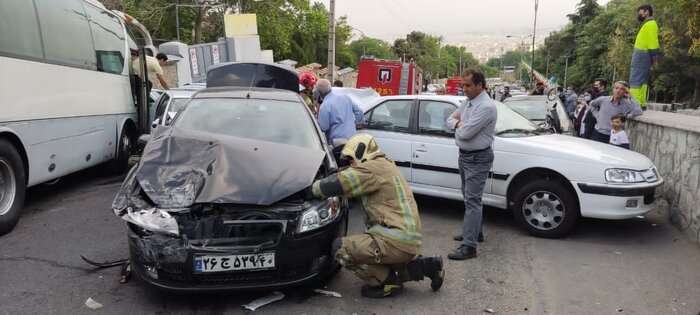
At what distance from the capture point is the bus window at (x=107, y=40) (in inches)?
285

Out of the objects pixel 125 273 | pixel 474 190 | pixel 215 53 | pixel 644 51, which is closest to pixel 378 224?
pixel 474 190

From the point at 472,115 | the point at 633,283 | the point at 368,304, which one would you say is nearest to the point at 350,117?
the point at 472,115

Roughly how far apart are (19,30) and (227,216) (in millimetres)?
3553

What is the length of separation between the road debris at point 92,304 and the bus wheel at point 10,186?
213 centimetres

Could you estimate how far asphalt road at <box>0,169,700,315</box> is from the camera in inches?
145

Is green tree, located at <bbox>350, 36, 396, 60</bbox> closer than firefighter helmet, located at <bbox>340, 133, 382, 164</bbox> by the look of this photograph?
No

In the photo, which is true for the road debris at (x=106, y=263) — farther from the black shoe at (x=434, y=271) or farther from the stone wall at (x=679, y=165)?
the stone wall at (x=679, y=165)

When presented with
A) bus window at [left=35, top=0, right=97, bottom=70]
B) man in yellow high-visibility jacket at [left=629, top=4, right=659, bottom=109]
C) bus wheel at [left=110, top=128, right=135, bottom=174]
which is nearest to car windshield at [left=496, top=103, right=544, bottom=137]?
man in yellow high-visibility jacket at [left=629, top=4, right=659, bottom=109]

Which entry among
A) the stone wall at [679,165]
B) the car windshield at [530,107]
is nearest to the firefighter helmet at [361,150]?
the stone wall at [679,165]

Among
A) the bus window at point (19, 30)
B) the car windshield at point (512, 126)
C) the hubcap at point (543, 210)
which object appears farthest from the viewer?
the car windshield at point (512, 126)

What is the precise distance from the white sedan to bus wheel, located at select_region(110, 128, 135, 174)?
4191 millimetres

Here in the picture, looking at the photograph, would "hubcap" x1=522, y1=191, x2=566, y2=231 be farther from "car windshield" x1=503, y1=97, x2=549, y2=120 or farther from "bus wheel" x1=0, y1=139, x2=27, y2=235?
"bus wheel" x1=0, y1=139, x2=27, y2=235

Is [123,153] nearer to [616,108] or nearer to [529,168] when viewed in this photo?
[529,168]

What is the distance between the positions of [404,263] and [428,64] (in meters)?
84.9
